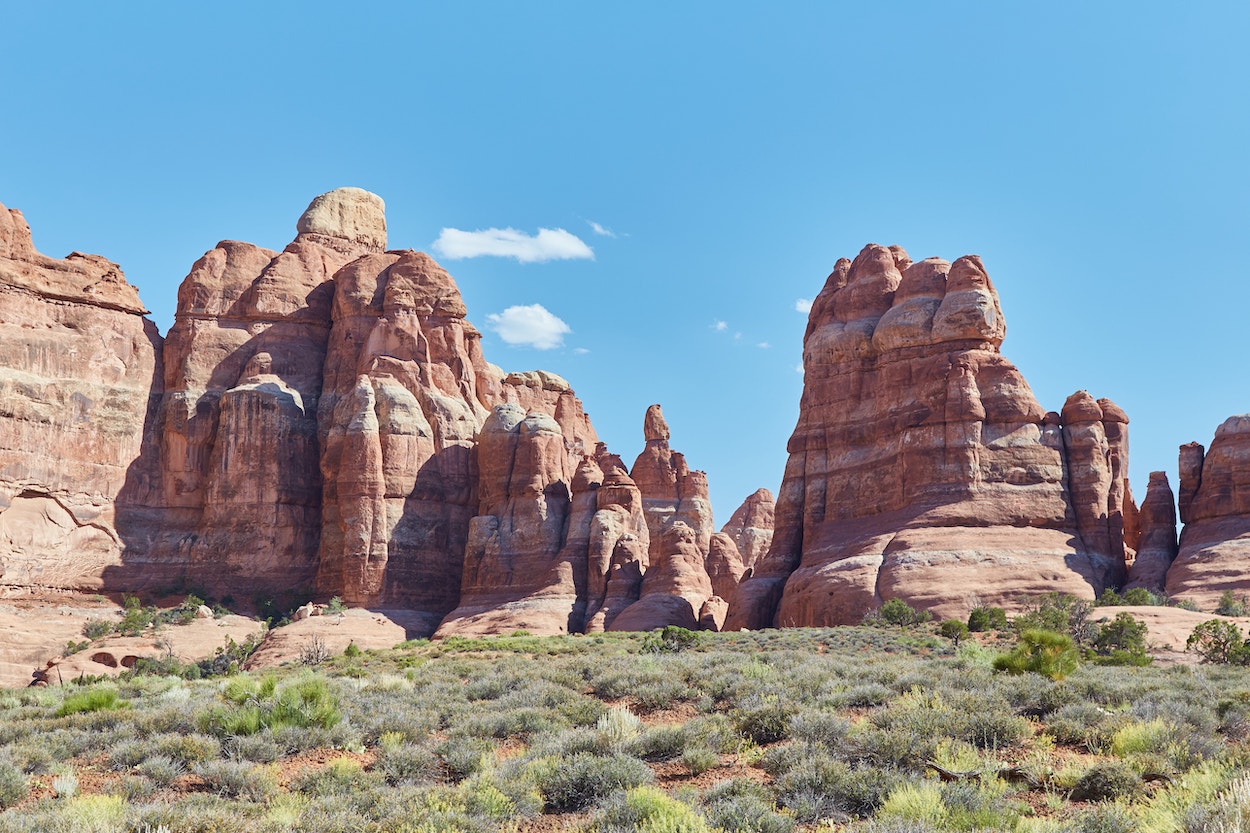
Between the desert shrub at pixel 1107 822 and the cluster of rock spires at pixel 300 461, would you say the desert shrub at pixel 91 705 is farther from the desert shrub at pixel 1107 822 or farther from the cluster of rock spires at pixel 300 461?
the cluster of rock spires at pixel 300 461

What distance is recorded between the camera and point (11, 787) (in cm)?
1478

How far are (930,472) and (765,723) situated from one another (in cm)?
4114

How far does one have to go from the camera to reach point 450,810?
42.0 feet

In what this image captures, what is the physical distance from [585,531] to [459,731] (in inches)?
2048

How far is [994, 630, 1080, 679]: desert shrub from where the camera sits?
22.9 metres

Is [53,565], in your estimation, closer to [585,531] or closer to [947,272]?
[585,531]

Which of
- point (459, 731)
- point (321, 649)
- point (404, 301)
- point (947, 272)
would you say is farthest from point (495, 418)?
point (459, 731)

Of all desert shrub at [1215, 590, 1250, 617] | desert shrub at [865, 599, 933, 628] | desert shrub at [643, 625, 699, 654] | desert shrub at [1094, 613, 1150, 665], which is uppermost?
desert shrub at [1215, 590, 1250, 617]

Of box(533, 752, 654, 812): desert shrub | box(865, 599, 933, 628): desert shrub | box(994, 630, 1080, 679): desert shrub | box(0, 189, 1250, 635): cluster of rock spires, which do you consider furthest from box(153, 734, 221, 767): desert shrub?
box(0, 189, 1250, 635): cluster of rock spires

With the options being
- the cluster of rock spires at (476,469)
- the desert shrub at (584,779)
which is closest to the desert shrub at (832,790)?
the desert shrub at (584,779)

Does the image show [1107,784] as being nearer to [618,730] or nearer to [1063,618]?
[618,730]

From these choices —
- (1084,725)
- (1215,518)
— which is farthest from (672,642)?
(1084,725)

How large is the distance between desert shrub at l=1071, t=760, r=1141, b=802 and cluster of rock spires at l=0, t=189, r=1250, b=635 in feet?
123

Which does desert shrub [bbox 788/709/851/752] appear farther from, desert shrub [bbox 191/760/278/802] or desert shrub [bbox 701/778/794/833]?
desert shrub [bbox 191/760/278/802]
